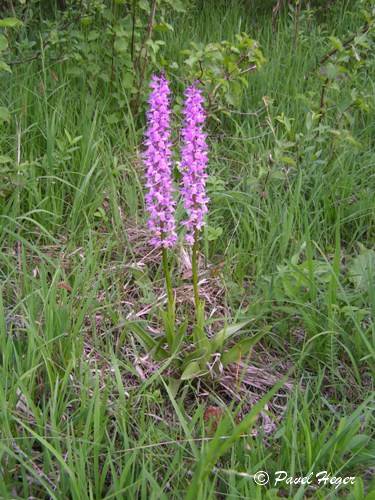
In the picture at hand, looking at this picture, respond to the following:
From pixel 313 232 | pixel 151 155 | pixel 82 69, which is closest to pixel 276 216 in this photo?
pixel 313 232

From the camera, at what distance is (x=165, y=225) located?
201 cm

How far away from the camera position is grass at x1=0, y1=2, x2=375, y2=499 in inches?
65.6

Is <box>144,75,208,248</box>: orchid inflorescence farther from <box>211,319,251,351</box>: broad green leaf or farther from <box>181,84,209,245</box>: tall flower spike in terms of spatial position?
<box>211,319,251,351</box>: broad green leaf

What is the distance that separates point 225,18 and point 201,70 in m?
1.76

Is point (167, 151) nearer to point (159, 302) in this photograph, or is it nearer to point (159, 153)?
point (159, 153)

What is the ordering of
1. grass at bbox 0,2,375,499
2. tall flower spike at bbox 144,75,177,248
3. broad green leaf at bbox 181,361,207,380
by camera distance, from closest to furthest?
1. grass at bbox 0,2,375,499
2. tall flower spike at bbox 144,75,177,248
3. broad green leaf at bbox 181,361,207,380

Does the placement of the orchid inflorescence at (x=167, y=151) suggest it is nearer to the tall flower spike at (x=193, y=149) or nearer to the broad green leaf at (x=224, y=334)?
the tall flower spike at (x=193, y=149)

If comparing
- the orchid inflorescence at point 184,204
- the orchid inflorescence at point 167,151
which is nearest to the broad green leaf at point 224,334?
the orchid inflorescence at point 184,204

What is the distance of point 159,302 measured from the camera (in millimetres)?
2426

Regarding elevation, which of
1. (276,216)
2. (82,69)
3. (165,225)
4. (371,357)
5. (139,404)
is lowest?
(139,404)

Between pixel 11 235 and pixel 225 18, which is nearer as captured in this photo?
pixel 11 235

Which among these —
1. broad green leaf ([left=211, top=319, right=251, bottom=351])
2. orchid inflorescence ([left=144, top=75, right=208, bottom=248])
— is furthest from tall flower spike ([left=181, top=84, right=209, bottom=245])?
broad green leaf ([left=211, top=319, right=251, bottom=351])

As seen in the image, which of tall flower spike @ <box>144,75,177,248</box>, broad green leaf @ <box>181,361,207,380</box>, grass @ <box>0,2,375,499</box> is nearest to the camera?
grass @ <box>0,2,375,499</box>

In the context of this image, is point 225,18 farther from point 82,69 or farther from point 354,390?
point 354,390
